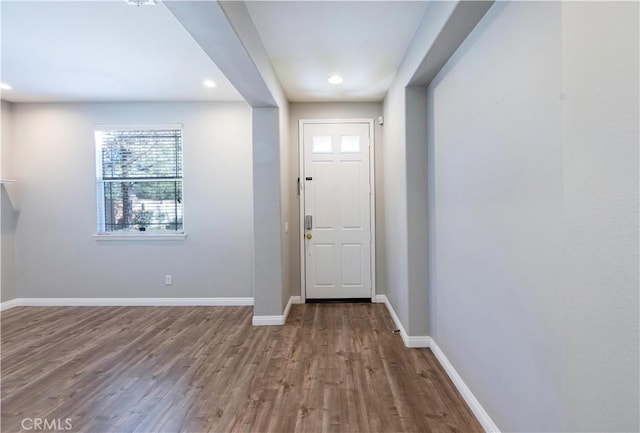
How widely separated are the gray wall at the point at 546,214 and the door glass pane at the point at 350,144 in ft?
5.94

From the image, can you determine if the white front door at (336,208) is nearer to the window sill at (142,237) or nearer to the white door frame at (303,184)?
the white door frame at (303,184)

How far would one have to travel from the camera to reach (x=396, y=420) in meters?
1.78

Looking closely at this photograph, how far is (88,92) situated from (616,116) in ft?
15.5

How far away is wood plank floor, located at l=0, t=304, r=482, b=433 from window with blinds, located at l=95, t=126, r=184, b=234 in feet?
4.15

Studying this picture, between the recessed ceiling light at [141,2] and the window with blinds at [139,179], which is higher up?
the recessed ceiling light at [141,2]

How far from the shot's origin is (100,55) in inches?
107

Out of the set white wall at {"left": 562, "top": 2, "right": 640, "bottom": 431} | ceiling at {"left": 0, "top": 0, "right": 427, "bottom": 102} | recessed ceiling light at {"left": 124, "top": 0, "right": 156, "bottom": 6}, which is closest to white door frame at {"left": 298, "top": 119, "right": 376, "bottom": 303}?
ceiling at {"left": 0, "top": 0, "right": 427, "bottom": 102}

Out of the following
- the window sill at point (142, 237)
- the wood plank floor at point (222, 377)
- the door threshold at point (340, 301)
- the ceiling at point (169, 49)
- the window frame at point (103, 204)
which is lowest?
the wood plank floor at point (222, 377)

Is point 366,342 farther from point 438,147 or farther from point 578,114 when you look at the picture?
point 578,114

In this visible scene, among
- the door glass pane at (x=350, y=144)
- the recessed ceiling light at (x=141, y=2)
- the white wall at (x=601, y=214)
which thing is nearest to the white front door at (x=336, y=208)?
the door glass pane at (x=350, y=144)

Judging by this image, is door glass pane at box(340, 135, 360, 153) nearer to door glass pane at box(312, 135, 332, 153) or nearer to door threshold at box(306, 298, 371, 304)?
door glass pane at box(312, 135, 332, 153)

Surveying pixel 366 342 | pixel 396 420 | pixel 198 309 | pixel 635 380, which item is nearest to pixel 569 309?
pixel 635 380

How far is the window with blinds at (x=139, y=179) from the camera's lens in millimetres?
3938

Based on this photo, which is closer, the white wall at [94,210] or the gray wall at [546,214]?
the gray wall at [546,214]
